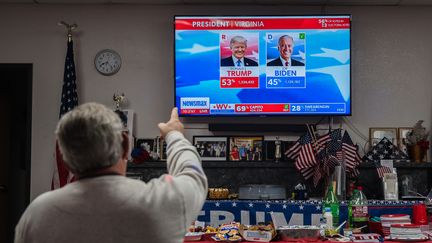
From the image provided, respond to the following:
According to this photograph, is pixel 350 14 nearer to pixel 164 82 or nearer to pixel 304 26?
pixel 304 26

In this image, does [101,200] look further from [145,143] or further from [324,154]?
[145,143]

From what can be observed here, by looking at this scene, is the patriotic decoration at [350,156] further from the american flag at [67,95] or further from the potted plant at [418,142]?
the american flag at [67,95]

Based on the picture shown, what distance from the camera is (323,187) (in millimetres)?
5711

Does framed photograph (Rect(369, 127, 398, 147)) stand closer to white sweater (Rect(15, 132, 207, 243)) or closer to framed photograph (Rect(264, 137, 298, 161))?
framed photograph (Rect(264, 137, 298, 161))

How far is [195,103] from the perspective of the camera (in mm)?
5723

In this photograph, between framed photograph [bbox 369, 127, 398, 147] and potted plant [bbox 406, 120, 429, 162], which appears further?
framed photograph [bbox 369, 127, 398, 147]

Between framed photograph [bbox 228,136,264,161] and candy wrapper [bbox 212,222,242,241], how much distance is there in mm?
1995

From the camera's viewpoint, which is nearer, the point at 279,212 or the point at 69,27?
the point at 279,212

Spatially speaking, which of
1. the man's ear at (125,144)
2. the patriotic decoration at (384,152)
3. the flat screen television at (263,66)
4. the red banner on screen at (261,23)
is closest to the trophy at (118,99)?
the flat screen television at (263,66)

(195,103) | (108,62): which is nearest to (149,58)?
(108,62)

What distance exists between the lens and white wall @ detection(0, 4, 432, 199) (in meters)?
5.96

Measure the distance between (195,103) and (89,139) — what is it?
4214mm

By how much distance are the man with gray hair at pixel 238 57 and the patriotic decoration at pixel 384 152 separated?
1.39 metres

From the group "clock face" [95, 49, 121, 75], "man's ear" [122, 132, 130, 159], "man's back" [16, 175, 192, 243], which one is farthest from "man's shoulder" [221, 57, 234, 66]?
"man's back" [16, 175, 192, 243]
